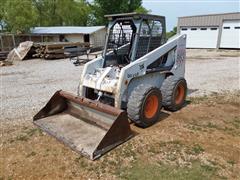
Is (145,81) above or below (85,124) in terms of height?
above

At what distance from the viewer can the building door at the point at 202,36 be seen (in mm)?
24422

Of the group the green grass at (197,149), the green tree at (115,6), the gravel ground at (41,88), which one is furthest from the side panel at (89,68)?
the green tree at (115,6)

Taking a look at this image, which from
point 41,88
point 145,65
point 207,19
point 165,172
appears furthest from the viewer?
point 207,19

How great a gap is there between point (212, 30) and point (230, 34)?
1.99 metres

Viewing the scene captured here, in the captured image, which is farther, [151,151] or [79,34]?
[79,34]

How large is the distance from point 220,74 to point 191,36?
1647cm

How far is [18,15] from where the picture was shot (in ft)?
85.6

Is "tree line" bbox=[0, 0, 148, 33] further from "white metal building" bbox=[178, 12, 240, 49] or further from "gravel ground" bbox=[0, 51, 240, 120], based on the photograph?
"gravel ground" bbox=[0, 51, 240, 120]

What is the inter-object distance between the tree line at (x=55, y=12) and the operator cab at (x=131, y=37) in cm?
2350

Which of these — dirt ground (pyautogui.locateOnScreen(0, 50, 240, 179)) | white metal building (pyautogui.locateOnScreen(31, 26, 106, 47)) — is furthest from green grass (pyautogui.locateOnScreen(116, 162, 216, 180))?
white metal building (pyautogui.locateOnScreen(31, 26, 106, 47))

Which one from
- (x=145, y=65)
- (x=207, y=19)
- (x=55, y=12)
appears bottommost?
(x=145, y=65)

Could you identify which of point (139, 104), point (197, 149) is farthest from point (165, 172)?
point (139, 104)

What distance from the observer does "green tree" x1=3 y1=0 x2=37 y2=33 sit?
1017 inches

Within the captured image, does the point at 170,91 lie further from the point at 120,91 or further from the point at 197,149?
the point at 197,149
